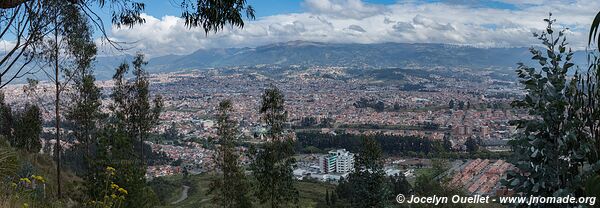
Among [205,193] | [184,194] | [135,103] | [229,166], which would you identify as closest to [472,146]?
[184,194]

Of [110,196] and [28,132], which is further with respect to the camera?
[28,132]

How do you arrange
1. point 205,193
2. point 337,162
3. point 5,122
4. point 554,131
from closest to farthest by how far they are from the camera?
point 554,131 → point 5,122 → point 205,193 → point 337,162

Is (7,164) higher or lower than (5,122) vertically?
higher

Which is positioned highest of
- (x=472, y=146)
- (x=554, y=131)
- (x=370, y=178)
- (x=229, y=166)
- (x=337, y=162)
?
(x=554, y=131)

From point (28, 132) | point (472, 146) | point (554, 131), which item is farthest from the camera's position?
point (472, 146)

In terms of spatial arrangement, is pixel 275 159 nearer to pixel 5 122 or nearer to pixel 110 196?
pixel 110 196

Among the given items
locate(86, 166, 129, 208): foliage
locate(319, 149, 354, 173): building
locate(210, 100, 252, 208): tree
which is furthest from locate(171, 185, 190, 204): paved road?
locate(86, 166, 129, 208): foliage

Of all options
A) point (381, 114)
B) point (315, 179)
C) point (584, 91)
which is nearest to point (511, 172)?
point (584, 91)

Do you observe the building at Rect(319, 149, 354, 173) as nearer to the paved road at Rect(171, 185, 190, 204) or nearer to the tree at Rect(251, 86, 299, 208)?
the paved road at Rect(171, 185, 190, 204)
